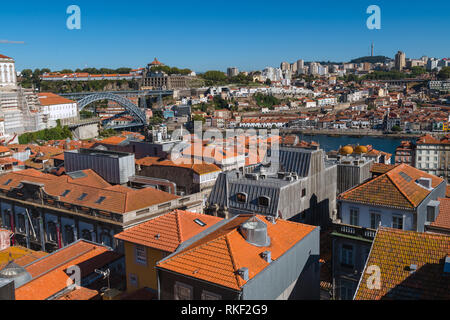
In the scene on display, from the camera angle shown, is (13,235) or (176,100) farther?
(176,100)

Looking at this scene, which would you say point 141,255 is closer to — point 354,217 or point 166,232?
point 166,232

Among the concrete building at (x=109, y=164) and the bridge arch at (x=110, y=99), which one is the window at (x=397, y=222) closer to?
the concrete building at (x=109, y=164)

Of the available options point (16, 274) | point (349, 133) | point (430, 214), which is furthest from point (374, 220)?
point (349, 133)

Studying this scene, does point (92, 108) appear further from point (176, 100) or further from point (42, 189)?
point (42, 189)

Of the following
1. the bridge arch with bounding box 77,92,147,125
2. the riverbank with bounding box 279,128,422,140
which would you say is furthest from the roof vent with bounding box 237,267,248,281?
the bridge arch with bounding box 77,92,147,125

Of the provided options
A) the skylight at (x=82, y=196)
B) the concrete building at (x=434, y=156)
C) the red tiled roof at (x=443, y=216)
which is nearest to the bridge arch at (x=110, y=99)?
the concrete building at (x=434, y=156)

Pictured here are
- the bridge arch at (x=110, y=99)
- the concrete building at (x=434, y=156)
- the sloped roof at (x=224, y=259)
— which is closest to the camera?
→ the sloped roof at (x=224, y=259)

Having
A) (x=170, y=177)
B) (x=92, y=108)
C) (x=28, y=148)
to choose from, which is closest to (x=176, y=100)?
(x=92, y=108)
